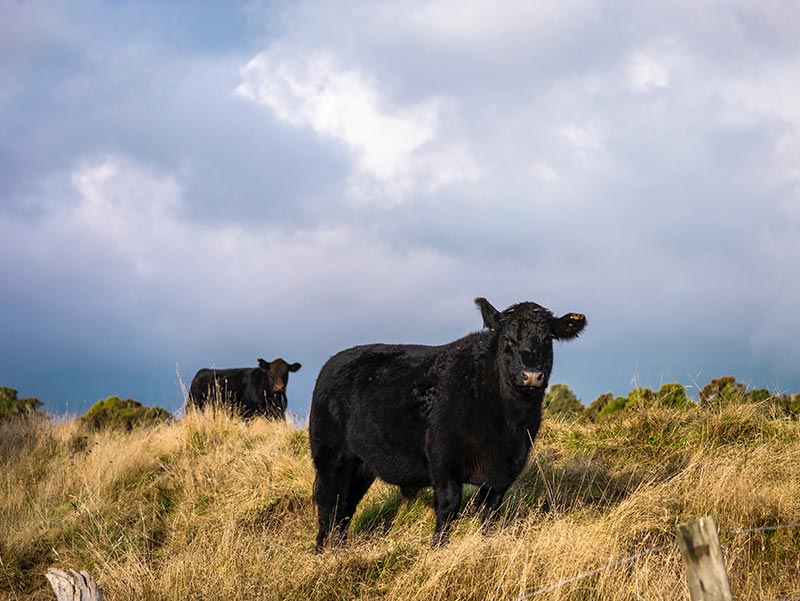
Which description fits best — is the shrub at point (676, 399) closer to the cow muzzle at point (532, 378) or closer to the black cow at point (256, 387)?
the cow muzzle at point (532, 378)

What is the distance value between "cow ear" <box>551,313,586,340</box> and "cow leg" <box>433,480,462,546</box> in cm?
179

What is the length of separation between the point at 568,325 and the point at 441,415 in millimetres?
1564

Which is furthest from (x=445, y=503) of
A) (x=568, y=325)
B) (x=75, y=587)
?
(x=75, y=587)

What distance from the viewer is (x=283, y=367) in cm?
2175

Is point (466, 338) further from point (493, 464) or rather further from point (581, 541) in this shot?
point (581, 541)

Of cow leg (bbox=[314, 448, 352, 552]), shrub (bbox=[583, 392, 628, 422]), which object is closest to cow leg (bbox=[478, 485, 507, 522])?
cow leg (bbox=[314, 448, 352, 552])

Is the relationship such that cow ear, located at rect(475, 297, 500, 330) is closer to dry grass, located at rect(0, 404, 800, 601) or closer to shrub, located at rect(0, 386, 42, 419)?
dry grass, located at rect(0, 404, 800, 601)

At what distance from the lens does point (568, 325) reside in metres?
9.18

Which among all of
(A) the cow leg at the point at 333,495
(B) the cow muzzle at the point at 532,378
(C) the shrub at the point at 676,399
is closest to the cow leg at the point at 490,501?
(B) the cow muzzle at the point at 532,378

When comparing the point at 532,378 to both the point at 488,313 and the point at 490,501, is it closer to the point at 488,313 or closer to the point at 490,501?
the point at 488,313

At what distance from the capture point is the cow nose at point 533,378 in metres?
8.30

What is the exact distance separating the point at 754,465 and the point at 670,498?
1.64 m

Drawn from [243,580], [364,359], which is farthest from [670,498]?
[243,580]

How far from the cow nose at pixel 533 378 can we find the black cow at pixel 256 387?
1311cm
